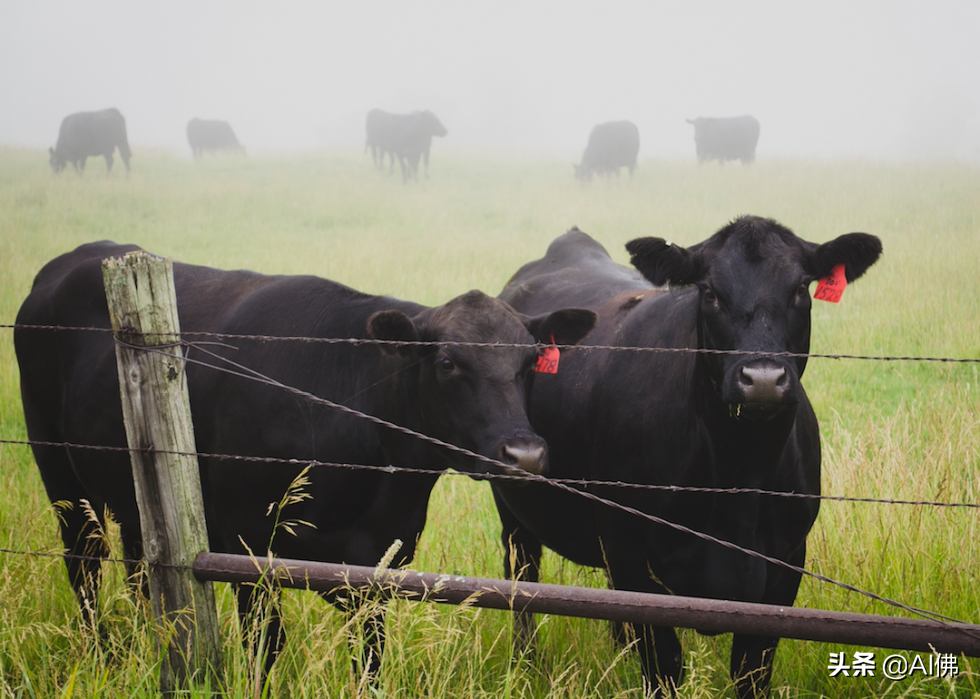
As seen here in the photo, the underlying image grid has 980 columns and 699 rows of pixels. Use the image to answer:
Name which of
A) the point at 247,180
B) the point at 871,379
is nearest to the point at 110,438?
the point at 871,379

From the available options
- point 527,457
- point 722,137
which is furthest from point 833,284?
point 722,137

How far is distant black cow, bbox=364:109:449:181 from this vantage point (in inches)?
1244

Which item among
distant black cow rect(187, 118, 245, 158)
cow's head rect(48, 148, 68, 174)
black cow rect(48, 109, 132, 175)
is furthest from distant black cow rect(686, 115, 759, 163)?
distant black cow rect(187, 118, 245, 158)

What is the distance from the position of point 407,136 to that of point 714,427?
31.3 metres

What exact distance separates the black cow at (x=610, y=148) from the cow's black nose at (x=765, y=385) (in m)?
28.6

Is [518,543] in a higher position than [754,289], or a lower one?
lower

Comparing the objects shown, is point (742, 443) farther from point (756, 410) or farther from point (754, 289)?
point (754, 289)

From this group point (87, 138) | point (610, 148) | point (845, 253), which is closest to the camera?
point (845, 253)

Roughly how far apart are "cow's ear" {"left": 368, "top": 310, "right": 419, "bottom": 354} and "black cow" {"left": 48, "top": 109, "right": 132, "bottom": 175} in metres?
27.1

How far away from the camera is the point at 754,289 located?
2.70m

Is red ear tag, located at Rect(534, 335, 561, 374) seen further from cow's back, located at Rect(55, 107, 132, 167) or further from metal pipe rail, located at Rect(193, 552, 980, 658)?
cow's back, located at Rect(55, 107, 132, 167)

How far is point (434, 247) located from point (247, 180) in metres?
13.2

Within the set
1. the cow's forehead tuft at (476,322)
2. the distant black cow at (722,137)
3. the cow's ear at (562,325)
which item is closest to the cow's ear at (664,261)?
the cow's ear at (562,325)

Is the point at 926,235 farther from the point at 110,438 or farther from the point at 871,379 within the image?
the point at 110,438
